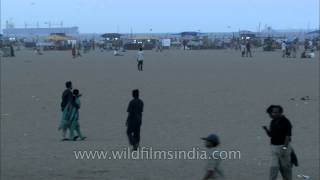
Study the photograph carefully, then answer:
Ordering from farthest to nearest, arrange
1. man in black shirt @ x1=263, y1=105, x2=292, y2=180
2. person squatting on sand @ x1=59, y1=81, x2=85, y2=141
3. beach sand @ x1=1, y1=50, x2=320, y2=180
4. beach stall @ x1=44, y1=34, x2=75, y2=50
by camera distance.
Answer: beach stall @ x1=44, y1=34, x2=75, y2=50 < person squatting on sand @ x1=59, y1=81, x2=85, y2=141 < beach sand @ x1=1, y1=50, x2=320, y2=180 < man in black shirt @ x1=263, y1=105, x2=292, y2=180

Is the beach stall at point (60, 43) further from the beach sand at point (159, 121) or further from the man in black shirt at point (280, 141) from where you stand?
the man in black shirt at point (280, 141)

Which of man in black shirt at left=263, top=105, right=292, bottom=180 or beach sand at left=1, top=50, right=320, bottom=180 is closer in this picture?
man in black shirt at left=263, top=105, right=292, bottom=180

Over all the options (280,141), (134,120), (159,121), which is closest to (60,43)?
(159,121)

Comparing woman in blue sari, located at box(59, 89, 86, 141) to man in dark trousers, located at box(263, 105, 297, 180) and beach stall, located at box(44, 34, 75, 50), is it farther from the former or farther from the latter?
beach stall, located at box(44, 34, 75, 50)

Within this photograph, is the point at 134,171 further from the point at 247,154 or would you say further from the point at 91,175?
the point at 247,154

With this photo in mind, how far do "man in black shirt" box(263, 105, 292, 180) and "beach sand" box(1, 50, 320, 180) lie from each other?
1303 millimetres

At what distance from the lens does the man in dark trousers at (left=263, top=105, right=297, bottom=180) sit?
8.98 m

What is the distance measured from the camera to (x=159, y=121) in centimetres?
1761

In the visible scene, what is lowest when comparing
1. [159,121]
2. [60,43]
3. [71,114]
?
[60,43]

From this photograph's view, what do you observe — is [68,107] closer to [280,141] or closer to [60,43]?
[280,141]

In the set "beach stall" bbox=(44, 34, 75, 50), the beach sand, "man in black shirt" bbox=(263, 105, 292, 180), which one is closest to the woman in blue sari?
the beach sand

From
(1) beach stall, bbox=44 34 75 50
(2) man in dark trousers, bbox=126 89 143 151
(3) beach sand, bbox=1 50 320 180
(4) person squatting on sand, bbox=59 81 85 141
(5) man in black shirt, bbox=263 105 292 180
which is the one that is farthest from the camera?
(1) beach stall, bbox=44 34 75 50

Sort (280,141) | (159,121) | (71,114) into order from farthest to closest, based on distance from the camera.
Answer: (159,121)
(71,114)
(280,141)

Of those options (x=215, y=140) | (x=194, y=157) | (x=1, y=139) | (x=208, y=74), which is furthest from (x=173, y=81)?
(x=215, y=140)
